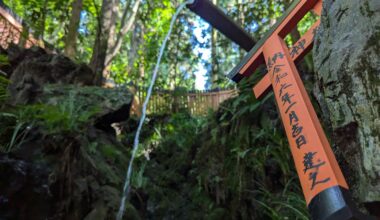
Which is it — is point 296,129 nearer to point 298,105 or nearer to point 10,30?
point 298,105

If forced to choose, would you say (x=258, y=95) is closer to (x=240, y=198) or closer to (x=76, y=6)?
(x=240, y=198)

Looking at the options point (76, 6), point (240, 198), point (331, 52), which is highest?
point (76, 6)

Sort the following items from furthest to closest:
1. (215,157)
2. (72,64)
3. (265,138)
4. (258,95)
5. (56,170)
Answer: (72,64), (215,157), (265,138), (56,170), (258,95)

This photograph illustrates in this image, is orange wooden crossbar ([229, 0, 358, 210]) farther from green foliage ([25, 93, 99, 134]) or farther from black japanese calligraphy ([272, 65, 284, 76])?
→ green foliage ([25, 93, 99, 134])

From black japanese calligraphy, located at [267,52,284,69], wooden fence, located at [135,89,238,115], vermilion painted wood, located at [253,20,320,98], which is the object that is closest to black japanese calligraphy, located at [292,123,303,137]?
black japanese calligraphy, located at [267,52,284,69]

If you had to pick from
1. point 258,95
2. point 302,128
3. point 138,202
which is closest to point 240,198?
point 138,202

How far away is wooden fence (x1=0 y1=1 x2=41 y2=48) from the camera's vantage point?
316 inches

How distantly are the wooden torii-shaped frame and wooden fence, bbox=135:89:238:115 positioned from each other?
6383 mm

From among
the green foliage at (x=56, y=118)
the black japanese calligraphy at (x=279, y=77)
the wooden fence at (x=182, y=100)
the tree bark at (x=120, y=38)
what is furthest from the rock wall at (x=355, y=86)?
the tree bark at (x=120, y=38)

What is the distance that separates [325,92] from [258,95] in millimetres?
952

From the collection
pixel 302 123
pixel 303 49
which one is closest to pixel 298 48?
pixel 303 49

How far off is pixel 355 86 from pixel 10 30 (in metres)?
8.68

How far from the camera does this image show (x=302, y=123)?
1989mm

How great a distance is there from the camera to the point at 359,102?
1755 mm
